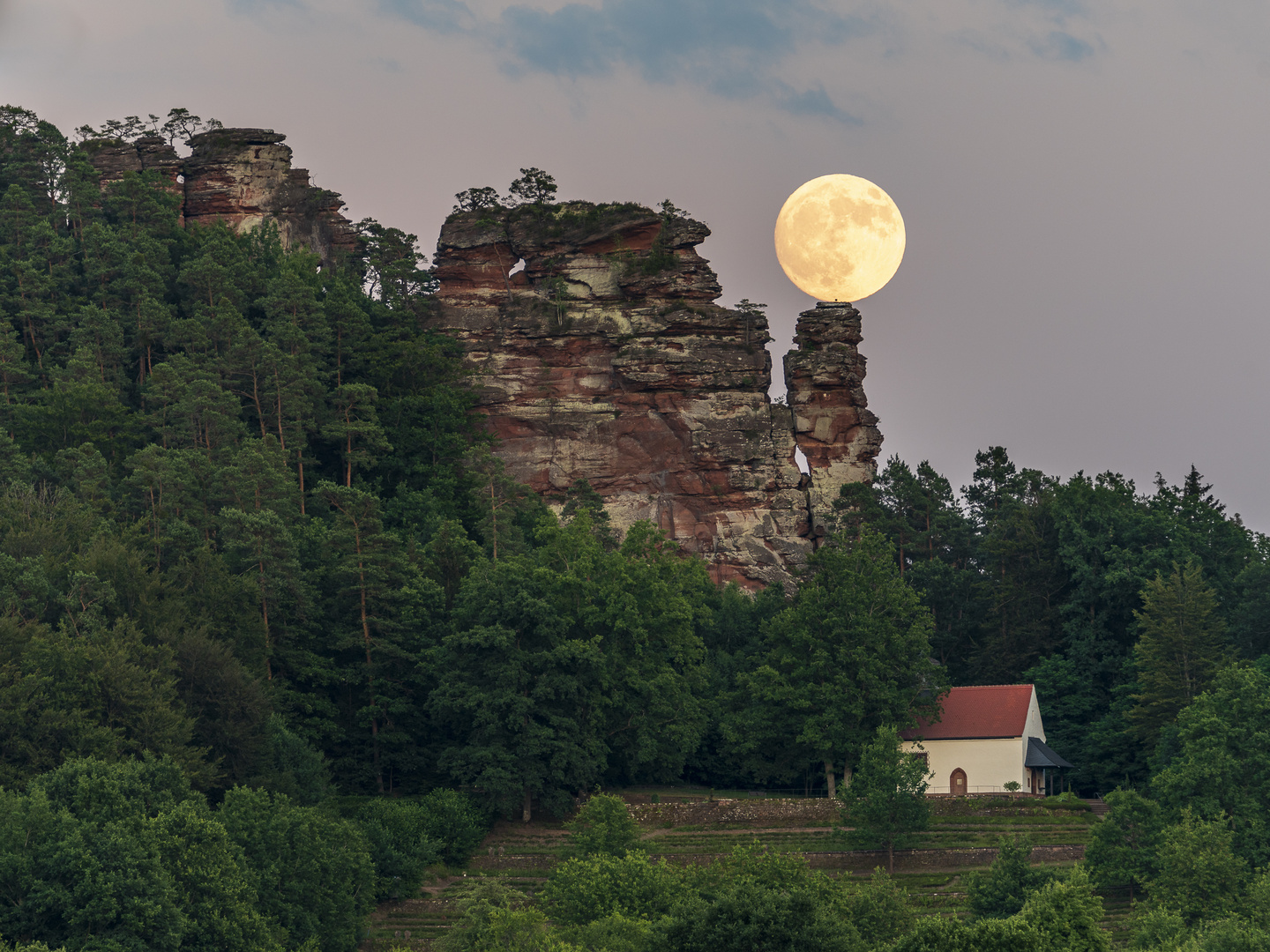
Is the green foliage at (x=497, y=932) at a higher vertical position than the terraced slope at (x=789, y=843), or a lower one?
lower

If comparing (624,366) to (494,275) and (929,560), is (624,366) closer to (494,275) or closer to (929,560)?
(494,275)

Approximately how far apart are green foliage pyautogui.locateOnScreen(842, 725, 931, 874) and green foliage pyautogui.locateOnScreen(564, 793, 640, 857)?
8908 mm

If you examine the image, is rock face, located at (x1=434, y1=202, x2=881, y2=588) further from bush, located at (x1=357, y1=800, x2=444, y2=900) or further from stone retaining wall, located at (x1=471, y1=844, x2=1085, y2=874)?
bush, located at (x1=357, y1=800, x2=444, y2=900)

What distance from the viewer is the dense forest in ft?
166

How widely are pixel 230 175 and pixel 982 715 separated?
6003cm

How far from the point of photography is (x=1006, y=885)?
4588cm

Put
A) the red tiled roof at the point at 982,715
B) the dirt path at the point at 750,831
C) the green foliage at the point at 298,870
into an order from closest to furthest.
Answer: the green foliage at the point at 298,870, the dirt path at the point at 750,831, the red tiled roof at the point at 982,715

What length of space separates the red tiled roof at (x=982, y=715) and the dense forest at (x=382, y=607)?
1609mm

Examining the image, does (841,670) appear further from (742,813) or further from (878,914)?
(878,914)

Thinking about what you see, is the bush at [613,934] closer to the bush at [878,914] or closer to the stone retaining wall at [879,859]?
the bush at [878,914]

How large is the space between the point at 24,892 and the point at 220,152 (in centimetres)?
7042

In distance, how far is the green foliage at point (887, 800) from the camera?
186ft

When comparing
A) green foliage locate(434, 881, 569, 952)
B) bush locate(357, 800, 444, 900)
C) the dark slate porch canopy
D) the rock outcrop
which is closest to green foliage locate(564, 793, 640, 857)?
bush locate(357, 800, 444, 900)

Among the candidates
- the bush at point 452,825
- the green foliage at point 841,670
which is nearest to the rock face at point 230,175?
the green foliage at point 841,670
